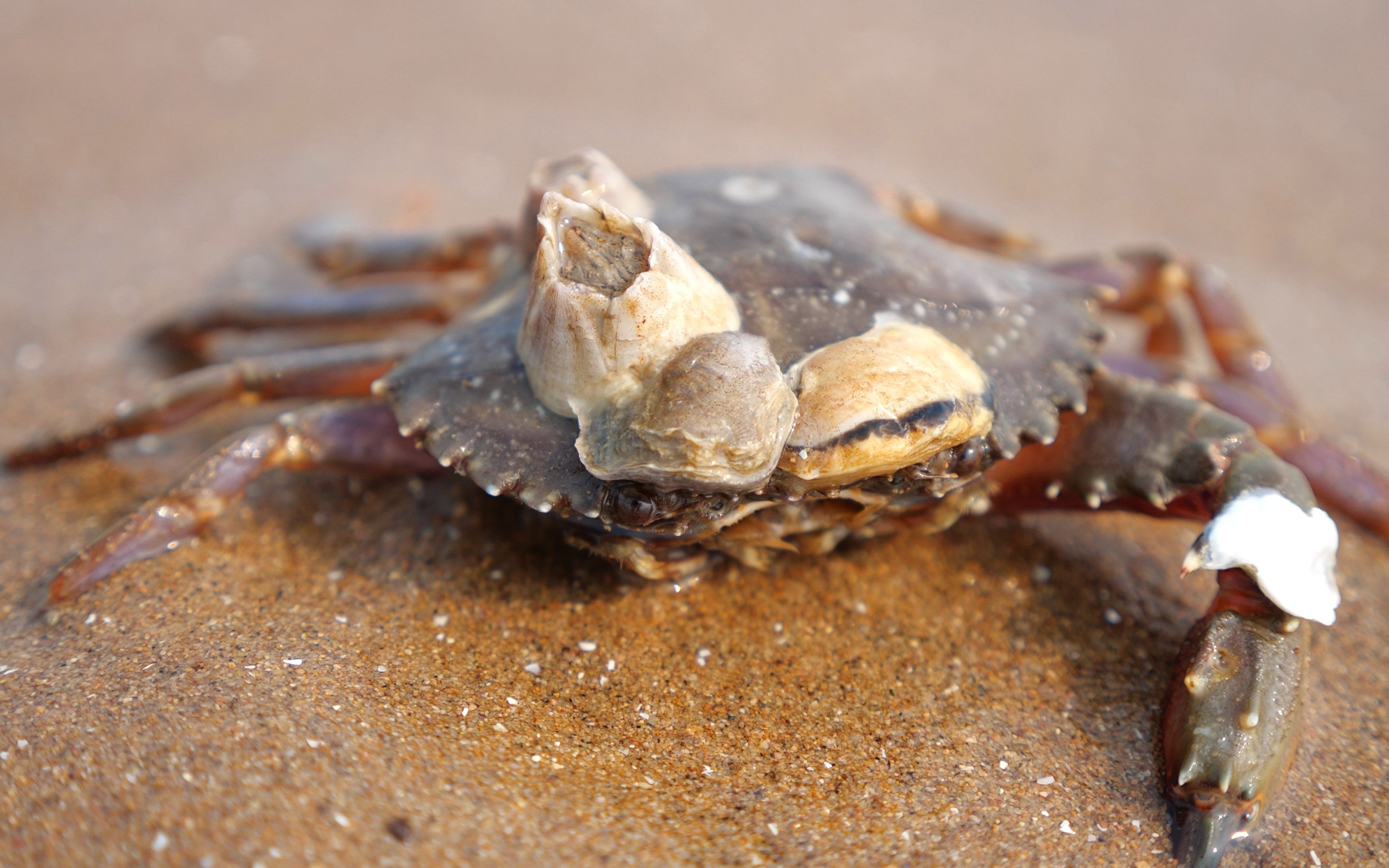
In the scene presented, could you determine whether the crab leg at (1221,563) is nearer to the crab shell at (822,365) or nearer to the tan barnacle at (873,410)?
the crab shell at (822,365)

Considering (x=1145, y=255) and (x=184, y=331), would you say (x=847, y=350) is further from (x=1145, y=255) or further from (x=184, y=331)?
(x=184, y=331)

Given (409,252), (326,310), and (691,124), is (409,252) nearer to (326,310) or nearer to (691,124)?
(326,310)

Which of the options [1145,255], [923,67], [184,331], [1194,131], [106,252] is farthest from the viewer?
[923,67]

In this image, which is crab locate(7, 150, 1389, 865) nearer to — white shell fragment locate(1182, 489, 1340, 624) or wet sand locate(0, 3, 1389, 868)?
white shell fragment locate(1182, 489, 1340, 624)

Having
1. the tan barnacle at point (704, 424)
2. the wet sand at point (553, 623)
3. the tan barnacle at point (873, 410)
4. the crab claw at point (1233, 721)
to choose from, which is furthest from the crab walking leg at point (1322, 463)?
the tan barnacle at point (704, 424)

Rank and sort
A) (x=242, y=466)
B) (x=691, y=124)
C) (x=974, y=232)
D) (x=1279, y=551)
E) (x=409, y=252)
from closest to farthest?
(x=1279, y=551) → (x=242, y=466) → (x=974, y=232) → (x=409, y=252) → (x=691, y=124)

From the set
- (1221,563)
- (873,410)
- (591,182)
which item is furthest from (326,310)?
(1221,563)

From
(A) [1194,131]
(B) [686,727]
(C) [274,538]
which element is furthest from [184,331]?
(A) [1194,131]
